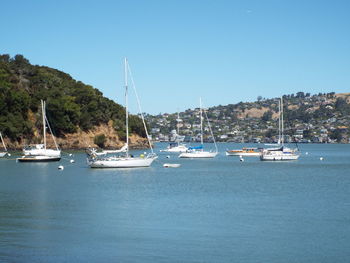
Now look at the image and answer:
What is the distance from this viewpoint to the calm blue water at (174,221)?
20.6 meters

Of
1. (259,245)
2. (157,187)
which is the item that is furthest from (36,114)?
(259,245)

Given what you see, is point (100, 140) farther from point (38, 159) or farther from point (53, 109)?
point (38, 159)

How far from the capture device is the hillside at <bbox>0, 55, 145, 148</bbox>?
98875mm

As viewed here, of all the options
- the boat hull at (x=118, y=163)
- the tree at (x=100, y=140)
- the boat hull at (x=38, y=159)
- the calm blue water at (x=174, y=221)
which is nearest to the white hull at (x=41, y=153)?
the boat hull at (x=38, y=159)

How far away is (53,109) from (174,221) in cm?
8004

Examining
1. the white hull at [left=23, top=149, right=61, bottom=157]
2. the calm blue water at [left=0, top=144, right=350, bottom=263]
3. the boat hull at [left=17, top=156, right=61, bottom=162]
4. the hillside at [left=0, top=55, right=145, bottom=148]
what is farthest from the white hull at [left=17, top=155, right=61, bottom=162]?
the calm blue water at [left=0, top=144, right=350, bottom=263]

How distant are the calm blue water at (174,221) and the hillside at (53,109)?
53691 mm

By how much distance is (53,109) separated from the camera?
103438 millimetres

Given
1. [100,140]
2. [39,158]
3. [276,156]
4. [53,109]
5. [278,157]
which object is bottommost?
[278,157]

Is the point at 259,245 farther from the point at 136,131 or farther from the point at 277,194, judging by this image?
the point at 136,131

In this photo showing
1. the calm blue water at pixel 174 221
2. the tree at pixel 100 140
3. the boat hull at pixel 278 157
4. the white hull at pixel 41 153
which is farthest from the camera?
the tree at pixel 100 140

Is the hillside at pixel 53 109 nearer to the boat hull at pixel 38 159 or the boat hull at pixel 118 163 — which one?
the boat hull at pixel 38 159

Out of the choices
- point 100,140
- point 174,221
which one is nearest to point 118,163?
point 174,221

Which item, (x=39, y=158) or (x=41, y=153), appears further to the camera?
(x=41, y=153)
